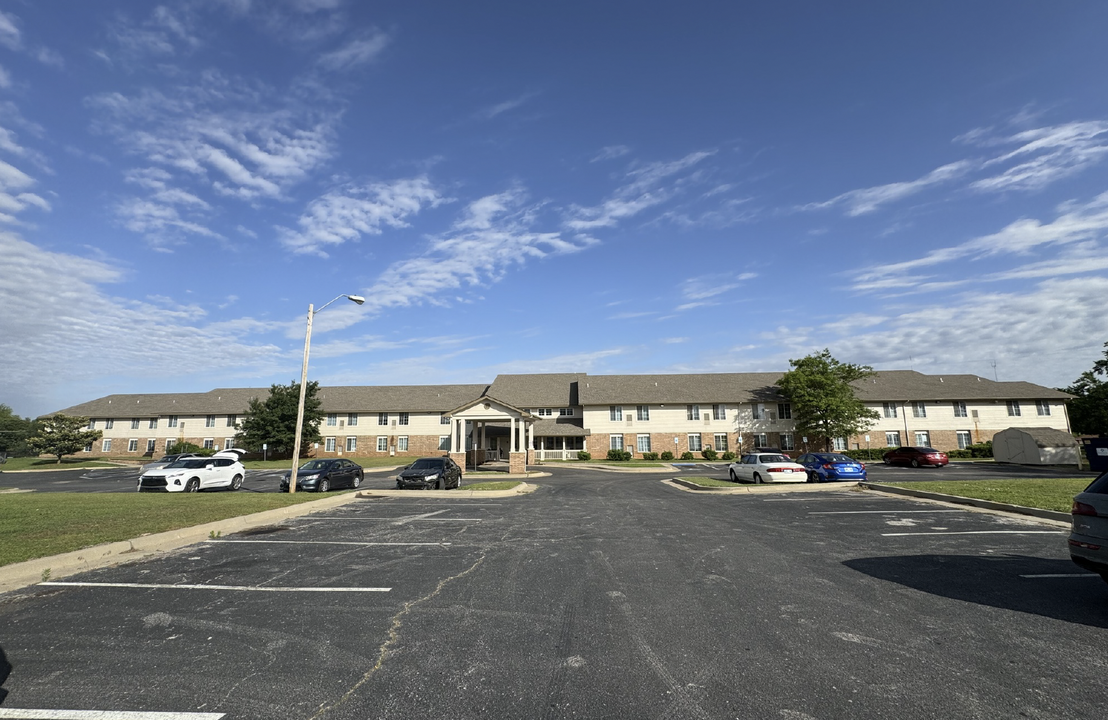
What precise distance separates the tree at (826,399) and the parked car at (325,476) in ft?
131

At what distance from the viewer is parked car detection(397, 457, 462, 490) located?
72.6ft

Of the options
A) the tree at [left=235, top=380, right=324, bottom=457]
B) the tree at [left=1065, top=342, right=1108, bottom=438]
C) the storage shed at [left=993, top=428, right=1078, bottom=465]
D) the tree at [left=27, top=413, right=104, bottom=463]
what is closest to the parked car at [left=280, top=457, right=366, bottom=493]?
the tree at [left=235, top=380, right=324, bottom=457]

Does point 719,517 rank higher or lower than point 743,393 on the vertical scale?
lower

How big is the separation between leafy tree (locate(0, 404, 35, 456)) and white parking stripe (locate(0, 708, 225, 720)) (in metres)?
101

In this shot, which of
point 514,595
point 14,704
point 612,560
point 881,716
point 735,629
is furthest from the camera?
point 612,560

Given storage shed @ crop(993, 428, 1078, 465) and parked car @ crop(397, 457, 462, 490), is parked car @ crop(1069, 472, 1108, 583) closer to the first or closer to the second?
parked car @ crop(397, 457, 462, 490)

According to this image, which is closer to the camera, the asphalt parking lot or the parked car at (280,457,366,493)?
the asphalt parking lot

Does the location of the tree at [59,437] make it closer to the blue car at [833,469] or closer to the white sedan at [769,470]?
the white sedan at [769,470]

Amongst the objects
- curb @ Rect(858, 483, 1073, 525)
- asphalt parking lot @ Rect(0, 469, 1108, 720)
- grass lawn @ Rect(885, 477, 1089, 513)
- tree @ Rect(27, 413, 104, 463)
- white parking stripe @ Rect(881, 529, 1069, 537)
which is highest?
tree @ Rect(27, 413, 104, 463)

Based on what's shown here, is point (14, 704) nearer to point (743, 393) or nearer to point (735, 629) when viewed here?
point (735, 629)

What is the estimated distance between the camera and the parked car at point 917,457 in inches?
1399

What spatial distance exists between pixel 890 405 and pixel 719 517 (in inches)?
1870

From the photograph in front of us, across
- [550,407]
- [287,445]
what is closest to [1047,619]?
[550,407]

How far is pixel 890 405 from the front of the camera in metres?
51.2
